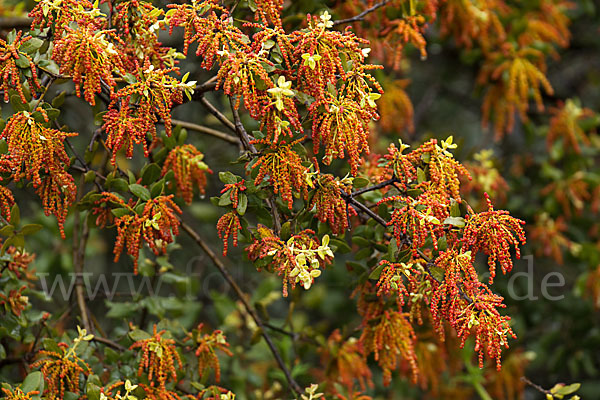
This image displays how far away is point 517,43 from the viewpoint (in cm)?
284

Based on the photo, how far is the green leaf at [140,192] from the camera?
1.61 metres

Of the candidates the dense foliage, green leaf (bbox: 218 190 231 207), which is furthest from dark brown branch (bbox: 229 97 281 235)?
green leaf (bbox: 218 190 231 207)

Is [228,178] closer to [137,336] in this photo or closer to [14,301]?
[137,336]

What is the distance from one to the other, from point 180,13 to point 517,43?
1770mm

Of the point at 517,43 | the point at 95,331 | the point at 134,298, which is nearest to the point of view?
the point at 95,331

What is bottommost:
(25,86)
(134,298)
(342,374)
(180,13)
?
(342,374)

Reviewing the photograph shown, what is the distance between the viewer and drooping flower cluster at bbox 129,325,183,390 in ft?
5.48

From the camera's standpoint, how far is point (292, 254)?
4.74ft

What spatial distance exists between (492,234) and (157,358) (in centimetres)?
85

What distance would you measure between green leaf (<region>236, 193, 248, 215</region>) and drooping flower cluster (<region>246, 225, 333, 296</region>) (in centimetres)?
6

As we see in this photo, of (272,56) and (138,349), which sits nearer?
(272,56)

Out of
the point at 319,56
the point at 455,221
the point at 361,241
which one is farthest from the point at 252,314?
the point at 319,56

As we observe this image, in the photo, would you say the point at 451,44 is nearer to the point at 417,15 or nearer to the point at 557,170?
the point at 557,170

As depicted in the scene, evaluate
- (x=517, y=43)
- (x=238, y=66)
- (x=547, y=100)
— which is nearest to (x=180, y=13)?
(x=238, y=66)
